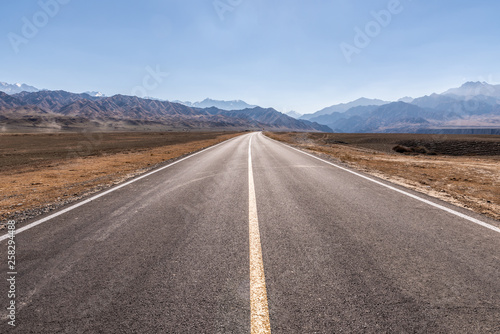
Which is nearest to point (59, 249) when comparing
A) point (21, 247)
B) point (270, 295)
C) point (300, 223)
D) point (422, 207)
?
point (21, 247)

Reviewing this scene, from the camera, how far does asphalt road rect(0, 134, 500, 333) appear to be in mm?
2123

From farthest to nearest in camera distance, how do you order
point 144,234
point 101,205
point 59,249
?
point 101,205
point 144,234
point 59,249

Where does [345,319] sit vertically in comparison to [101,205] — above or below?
above

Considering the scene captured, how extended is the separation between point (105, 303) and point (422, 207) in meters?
5.82

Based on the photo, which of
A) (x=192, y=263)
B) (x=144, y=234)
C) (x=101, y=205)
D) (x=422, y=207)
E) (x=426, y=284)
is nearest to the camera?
(x=426, y=284)

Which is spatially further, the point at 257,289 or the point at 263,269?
the point at 263,269

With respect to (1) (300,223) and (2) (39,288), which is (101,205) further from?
(1) (300,223)

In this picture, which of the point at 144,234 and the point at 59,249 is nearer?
the point at 59,249

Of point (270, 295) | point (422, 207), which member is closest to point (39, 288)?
point (270, 295)

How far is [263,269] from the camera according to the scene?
2867 mm

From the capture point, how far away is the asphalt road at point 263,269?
212 centimetres

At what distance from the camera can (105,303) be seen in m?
2.36

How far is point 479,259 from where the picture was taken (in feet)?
10.0

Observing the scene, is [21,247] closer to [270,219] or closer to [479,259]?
[270,219]
